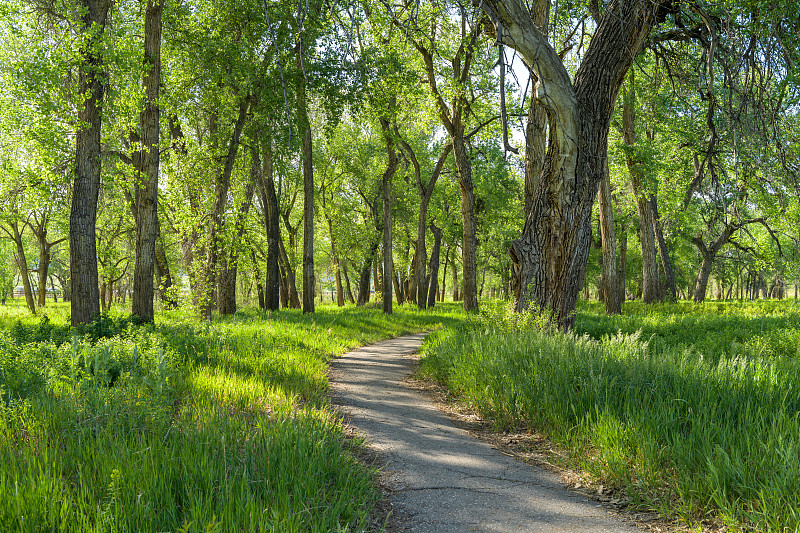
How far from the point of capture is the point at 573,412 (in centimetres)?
443

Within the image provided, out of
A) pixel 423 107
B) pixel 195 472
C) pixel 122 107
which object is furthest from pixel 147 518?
pixel 423 107

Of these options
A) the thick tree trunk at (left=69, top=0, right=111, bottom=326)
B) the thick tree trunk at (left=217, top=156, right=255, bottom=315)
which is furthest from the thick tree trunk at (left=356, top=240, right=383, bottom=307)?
the thick tree trunk at (left=69, top=0, right=111, bottom=326)

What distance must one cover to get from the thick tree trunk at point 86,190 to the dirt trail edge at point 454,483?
6738 millimetres

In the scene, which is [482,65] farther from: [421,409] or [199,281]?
[421,409]

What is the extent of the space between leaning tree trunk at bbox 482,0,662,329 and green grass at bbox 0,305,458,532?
4342 millimetres

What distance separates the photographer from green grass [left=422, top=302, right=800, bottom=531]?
2.82m

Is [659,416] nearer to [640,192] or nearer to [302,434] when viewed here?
[302,434]

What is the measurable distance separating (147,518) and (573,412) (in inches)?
143

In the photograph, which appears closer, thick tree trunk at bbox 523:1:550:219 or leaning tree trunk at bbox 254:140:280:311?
thick tree trunk at bbox 523:1:550:219

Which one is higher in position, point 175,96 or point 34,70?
point 175,96

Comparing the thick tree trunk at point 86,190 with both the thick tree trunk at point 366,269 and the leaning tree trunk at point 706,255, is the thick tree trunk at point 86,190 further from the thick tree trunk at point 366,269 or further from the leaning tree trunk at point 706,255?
the leaning tree trunk at point 706,255

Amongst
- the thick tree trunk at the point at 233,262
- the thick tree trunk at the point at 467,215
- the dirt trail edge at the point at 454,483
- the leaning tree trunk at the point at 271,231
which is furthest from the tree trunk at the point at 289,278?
the dirt trail edge at the point at 454,483

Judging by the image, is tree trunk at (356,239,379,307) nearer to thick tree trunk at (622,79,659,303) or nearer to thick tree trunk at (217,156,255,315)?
thick tree trunk at (217,156,255,315)

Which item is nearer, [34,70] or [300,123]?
[34,70]
